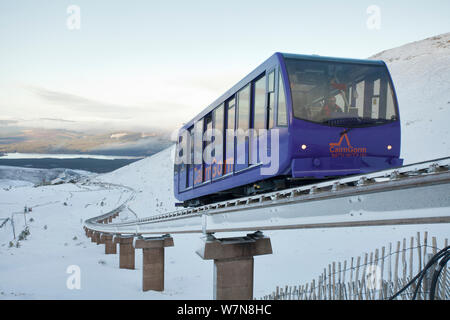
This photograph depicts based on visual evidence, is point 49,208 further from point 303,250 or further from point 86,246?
point 303,250

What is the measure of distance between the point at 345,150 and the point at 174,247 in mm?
17934

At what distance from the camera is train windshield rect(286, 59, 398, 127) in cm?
806

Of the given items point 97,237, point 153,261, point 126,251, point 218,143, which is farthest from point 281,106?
point 97,237

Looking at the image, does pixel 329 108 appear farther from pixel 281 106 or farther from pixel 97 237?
pixel 97 237

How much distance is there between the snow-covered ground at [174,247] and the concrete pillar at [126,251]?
457 mm

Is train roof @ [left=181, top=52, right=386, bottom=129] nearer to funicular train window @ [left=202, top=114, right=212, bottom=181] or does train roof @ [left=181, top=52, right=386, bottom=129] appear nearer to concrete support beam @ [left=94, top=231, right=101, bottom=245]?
funicular train window @ [left=202, top=114, right=212, bottom=181]

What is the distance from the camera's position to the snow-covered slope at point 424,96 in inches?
1206

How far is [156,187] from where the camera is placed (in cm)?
6225

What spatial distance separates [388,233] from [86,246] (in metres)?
17.2

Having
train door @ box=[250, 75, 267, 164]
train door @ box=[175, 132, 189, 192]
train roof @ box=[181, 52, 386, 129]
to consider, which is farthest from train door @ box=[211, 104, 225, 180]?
train door @ box=[175, 132, 189, 192]

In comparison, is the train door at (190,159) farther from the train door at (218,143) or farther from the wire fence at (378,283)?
the wire fence at (378,283)

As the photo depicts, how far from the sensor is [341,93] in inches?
330

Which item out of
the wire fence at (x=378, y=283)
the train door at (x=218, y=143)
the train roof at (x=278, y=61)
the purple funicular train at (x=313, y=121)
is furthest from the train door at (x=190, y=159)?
the wire fence at (x=378, y=283)
